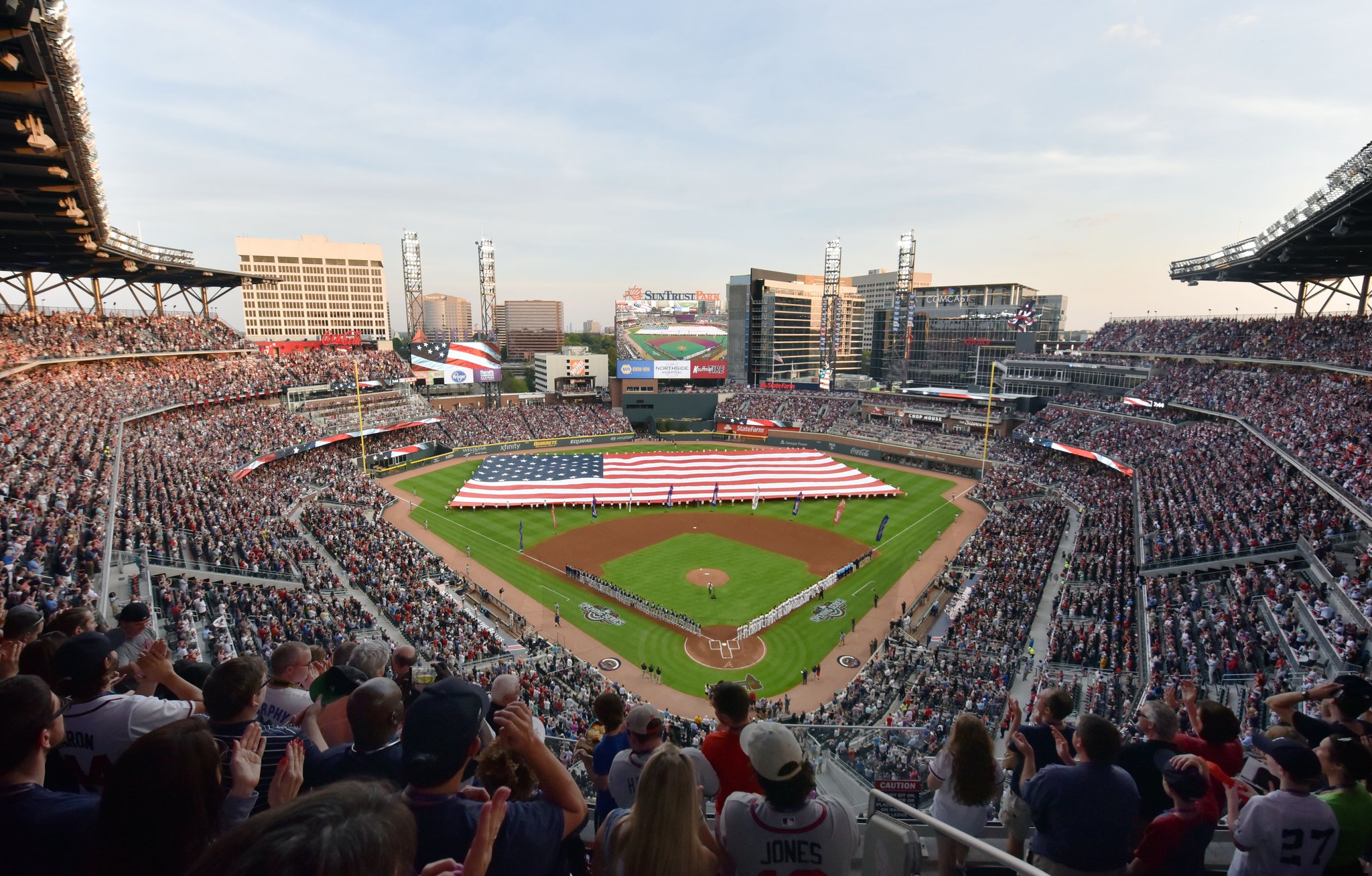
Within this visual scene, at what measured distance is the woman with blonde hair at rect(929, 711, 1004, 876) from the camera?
492 centimetres

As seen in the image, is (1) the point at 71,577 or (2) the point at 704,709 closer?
(1) the point at 71,577

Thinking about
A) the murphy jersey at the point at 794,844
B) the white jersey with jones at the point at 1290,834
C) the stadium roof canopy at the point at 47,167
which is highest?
the stadium roof canopy at the point at 47,167

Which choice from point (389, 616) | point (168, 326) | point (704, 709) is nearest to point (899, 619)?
point (704, 709)

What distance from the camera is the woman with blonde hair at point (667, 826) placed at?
116 inches

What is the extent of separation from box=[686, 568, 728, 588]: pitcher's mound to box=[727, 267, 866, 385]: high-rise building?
6143 centimetres

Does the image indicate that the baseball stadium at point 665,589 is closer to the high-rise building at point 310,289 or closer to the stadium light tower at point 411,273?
the stadium light tower at point 411,273

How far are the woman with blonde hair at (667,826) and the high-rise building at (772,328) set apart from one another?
87026 millimetres

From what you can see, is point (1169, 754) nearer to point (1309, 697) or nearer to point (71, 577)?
point (1309, 697)

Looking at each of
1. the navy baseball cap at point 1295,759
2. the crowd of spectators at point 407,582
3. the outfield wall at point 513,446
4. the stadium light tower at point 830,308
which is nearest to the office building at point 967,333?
the stadium light tower at point 830,308

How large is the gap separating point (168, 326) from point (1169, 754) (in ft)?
200

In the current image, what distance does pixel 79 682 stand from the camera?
14.0ft

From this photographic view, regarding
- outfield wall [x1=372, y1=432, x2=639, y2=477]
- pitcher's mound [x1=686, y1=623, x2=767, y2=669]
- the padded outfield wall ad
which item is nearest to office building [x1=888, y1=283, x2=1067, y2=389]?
the padded outfield wall ad

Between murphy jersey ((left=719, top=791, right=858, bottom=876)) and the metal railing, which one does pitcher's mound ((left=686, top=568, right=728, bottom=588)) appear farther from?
murphy jersey ((left=719, top=791, right=858, bottom=876))

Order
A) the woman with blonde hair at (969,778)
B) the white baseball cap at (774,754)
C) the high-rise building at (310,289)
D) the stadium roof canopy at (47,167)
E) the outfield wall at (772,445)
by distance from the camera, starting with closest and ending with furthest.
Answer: the white baseball cap at (774,754) < the woman with blonde hair at (969,778) < the stadium roof canopy at (47,167) < the outfield wall at (772,445) < the high-rise building at (310,289)
